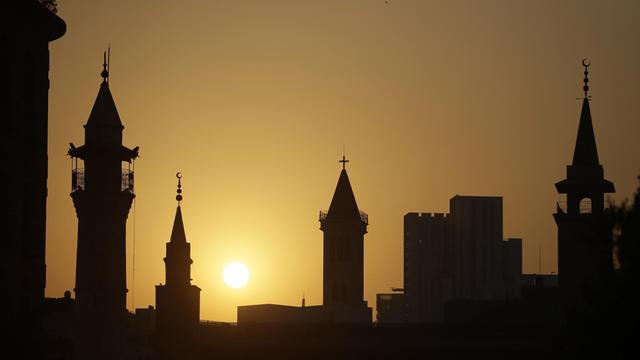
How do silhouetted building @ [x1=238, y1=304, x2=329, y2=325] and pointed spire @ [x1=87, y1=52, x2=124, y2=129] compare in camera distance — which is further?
silhouetted building @ [x1=238, y1=304, x2=329, y2=325]

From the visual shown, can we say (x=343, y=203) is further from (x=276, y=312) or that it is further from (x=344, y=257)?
(x=276, y=312)

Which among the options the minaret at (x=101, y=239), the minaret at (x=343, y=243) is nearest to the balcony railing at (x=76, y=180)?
the minaret at (x=101, y=239)

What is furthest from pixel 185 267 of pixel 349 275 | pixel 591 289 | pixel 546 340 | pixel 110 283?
pixel 591 289

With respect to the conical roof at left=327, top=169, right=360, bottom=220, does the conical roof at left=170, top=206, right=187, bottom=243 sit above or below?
below

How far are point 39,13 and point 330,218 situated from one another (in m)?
97.9

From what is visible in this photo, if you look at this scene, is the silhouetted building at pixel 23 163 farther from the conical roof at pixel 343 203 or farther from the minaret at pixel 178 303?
the conical roof at pixel 343 203

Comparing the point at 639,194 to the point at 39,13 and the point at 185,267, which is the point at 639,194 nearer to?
the point at 39,13

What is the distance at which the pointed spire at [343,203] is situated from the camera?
13038 cm

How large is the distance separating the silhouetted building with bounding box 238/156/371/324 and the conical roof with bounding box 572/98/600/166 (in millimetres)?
36406

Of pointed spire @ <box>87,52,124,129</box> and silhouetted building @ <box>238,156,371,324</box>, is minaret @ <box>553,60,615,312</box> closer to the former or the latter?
pointed spire @ <box>87,52,124,129</box>

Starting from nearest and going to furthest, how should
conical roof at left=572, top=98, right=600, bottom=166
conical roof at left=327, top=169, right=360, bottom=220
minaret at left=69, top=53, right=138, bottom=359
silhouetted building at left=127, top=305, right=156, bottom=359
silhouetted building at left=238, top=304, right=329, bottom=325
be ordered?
minaret at left=69, top=53, right=138, bottom=359, conical roof at left=572, top=98, right=600, bottom=166, silhouetted building at left=127, top=305, right=156, bottom=359, conical roof at left=327, top=169, right=360, bottom=220, silhouetted building at left=238, top=304, right=329, bottom=325

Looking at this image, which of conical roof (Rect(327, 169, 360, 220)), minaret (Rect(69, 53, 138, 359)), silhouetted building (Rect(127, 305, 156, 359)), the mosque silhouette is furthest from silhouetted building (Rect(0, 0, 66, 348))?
conical roof (Rect(327, 169, 360, 220))

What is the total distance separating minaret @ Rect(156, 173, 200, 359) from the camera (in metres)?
97.6

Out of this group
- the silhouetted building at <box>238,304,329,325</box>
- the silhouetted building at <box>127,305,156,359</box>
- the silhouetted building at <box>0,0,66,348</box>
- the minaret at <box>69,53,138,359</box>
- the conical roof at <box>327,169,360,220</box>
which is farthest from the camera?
the silhouetted building at <box>238,304,329,325</box>
